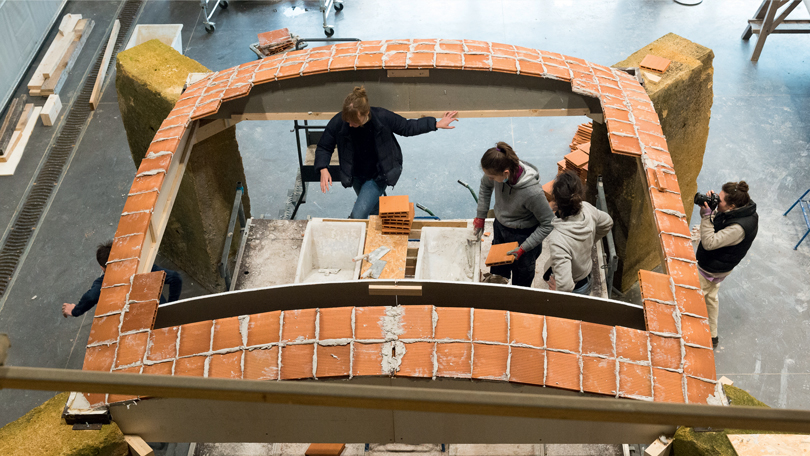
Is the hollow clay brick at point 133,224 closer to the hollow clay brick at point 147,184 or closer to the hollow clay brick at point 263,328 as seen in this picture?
the hollow clay brick at point 147,184

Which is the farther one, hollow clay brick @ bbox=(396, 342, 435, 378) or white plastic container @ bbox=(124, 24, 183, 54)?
white plastic container @ bbox=(124, 24, 183, 54)

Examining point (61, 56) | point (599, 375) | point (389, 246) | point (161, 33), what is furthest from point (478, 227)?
point (61, 56)

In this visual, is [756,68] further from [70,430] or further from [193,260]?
[70,430]

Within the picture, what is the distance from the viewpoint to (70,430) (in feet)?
13.6

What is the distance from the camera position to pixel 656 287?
150 inches

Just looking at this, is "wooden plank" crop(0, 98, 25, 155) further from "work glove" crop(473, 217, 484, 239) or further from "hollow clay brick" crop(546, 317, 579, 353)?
"hollow clay brick" crop(546, 317, 579, 353)

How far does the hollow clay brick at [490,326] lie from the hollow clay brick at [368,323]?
1.64 ft

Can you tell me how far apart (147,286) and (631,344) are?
2791 mm

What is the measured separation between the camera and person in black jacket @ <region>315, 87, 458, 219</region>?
5.83 metres

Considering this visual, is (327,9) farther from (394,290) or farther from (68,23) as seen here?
(394,290)

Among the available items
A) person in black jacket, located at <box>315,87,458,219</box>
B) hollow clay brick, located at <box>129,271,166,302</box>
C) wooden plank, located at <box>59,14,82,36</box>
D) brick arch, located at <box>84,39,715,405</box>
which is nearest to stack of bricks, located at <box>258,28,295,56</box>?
wooden plank, located at <box>59,14,82,36</box>

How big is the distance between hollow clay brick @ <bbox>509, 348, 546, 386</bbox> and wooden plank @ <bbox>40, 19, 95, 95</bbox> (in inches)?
382

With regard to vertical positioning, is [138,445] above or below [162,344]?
below

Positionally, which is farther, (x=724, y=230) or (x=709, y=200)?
(x=709, y=200)
